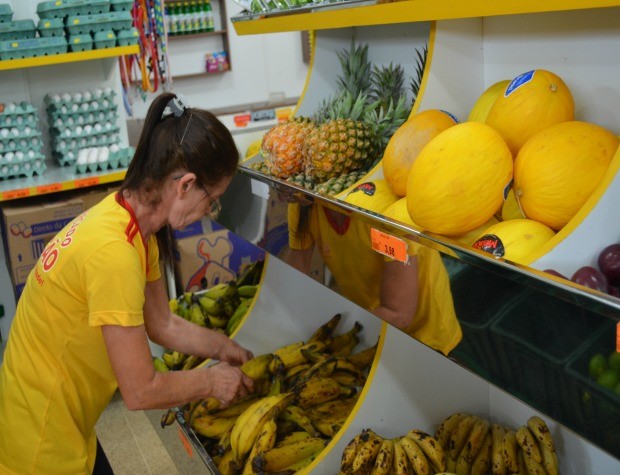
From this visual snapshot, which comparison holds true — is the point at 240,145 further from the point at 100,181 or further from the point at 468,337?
the point at 468,337

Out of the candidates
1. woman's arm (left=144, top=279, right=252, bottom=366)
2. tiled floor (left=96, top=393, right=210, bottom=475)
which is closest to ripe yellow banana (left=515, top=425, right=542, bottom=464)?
woman's arm (left=144, top=279, right=252, bottom=366)

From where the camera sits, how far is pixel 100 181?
13.1 ft

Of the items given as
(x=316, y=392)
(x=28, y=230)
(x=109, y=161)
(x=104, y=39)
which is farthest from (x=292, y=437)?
(x=104, y=39)

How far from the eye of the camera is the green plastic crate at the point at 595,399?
38.3 inches

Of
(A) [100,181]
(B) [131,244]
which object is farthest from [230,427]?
(A) [100,181]

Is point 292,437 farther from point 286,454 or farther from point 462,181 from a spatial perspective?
point 462,181

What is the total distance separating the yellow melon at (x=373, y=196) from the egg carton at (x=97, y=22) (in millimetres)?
2755

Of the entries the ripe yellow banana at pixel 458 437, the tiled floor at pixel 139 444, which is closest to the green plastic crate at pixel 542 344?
the ripe yellow banana at pixel 458 437

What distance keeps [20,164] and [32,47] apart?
648 mm

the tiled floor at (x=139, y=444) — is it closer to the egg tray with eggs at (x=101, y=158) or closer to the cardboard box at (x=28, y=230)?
the cardboard box at (x=28, y=230)

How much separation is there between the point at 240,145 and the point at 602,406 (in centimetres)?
299

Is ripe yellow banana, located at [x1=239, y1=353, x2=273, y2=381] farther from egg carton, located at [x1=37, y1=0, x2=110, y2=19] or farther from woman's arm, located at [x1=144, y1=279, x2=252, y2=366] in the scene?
egg carton, located at [x1=37, y1=0, x2=110, y2=19]

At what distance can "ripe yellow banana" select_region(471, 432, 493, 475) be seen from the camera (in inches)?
75.6

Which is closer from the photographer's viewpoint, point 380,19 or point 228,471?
point 380,19
